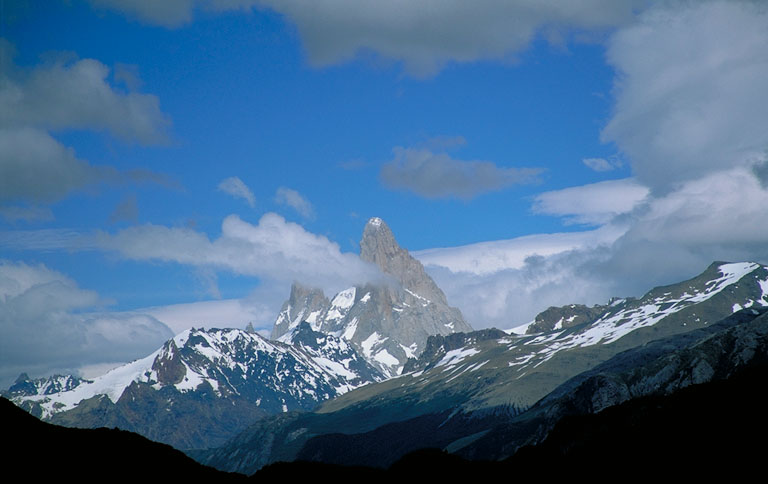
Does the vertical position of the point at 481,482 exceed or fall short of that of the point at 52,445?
it falls short

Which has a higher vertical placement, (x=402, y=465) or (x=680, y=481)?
(x=402, y=465)

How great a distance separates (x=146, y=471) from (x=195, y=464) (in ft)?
56.5

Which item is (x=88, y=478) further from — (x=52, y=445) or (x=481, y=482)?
(x=481, y=482)

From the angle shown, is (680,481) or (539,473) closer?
(680,481)

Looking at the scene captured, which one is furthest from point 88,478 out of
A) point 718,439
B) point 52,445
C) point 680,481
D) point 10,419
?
point 718,439

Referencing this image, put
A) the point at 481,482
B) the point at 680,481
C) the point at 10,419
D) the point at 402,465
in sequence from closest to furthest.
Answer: the point at 10,419 → the point at 680,481 → the point at 481,482 → the point at 402,465

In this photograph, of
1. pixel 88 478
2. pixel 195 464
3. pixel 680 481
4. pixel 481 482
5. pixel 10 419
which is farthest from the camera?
pixel 481 482

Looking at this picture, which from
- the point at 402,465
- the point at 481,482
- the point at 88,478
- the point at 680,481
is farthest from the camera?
the point at 402,465

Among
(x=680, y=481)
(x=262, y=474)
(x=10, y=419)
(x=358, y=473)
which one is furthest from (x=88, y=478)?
(x=680, y=481)

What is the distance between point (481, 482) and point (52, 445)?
9800 cm

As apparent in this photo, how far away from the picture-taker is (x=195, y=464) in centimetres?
16075

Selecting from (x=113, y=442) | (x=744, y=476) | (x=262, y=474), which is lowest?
(x=744, y=476)

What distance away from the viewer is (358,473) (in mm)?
179750

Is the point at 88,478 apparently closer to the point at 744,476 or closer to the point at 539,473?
the point at 539,473
